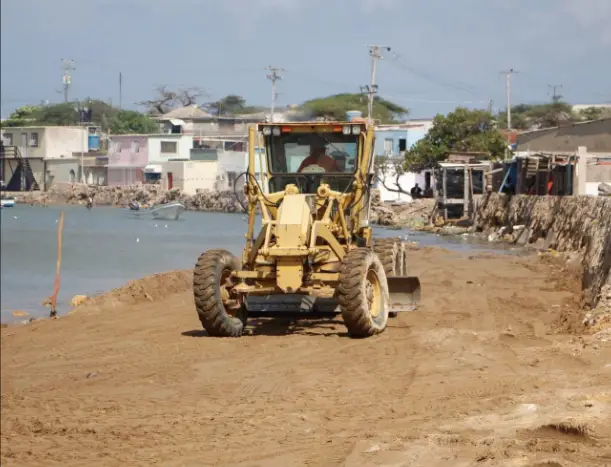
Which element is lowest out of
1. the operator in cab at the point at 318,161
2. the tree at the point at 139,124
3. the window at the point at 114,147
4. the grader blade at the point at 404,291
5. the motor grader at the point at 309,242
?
the grader blade at the point at 404,291

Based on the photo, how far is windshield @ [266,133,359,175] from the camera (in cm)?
1311

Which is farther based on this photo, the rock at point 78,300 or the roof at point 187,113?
the roof at point 187,113

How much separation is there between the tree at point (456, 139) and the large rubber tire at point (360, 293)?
4442 centimetres

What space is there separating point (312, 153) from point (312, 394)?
510 centimetres

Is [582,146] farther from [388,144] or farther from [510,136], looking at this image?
[388,144]

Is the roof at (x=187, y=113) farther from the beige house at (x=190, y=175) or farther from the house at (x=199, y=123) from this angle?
the beige house at (x=190, y=175)

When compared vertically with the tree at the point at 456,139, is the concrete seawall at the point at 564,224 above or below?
below

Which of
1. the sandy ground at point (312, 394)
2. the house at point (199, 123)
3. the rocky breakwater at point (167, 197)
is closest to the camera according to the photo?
the sandy ground at point (312, 394)

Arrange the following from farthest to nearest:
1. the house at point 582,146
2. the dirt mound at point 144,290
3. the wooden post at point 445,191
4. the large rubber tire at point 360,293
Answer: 1. the wooden post at point 445,191
2. the house at point 582,146
3. the dirt mound at point 144,290
4. the large rubber tire at point 360,293

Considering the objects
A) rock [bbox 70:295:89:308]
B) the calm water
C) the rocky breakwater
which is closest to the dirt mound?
rock [bbox 70:295:89:308]

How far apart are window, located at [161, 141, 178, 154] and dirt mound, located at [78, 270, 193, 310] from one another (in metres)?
49.9

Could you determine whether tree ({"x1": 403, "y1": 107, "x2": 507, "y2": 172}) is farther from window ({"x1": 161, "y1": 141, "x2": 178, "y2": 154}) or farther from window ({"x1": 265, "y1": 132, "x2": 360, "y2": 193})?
window ({"x1": 265, "y1": 132, "x2": 360, "y2": 193})

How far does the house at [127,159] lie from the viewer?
5781 cm

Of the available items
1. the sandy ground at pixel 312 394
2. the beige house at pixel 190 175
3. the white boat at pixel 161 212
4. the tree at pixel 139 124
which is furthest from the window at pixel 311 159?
the tree at pixel 139 124
